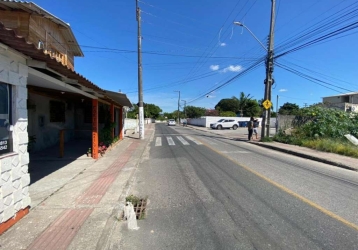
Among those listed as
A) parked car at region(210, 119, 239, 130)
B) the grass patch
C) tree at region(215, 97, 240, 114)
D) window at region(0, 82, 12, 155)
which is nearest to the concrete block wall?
window at region(0, 82, 12, 155)

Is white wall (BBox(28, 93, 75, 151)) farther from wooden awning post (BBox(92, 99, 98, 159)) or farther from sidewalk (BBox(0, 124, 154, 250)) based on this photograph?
sidewalk (BBox(0, 124, 154, 250))

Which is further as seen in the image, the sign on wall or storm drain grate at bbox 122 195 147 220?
storm drain grate at bbox 122 195 147 220

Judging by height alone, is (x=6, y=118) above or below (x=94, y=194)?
above

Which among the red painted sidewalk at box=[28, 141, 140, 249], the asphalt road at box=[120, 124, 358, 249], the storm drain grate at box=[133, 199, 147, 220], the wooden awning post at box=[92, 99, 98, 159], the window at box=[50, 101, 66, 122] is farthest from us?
the window at box=[50, 101, 66, 122]

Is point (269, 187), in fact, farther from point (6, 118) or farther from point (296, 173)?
point (6, 118)

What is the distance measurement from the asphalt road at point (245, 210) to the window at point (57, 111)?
287 inches

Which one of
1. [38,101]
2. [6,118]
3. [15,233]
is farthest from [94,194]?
[38,101]

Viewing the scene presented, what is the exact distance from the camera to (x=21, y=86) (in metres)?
4.00

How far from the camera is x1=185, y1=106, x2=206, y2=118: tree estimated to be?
277 feet

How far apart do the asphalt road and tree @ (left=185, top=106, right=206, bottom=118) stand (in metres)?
76.4

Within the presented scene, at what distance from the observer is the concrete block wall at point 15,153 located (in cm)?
351

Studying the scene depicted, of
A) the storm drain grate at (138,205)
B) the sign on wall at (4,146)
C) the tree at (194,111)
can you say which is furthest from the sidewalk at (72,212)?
the tree at (194,111)

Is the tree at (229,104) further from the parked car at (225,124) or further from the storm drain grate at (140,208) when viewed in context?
the storm drain grate at (140,208)

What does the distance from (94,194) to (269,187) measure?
164 inches
